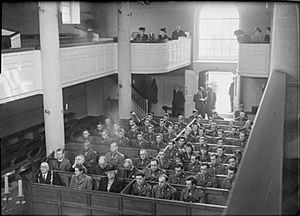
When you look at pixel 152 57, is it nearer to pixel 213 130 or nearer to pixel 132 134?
pixel 132 134

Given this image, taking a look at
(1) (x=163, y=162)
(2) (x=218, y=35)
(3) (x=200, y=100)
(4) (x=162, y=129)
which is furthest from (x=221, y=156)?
(2) (x=218, y=35)

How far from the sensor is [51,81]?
458 centimetres

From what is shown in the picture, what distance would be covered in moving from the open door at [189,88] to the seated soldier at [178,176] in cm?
411

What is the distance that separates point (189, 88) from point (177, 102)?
49 centimetres

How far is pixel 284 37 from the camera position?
2.62 meters

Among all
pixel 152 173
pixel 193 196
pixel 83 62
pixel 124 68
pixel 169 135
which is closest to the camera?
pixel 193 196

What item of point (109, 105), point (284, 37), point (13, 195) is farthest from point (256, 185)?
point (109, 105)

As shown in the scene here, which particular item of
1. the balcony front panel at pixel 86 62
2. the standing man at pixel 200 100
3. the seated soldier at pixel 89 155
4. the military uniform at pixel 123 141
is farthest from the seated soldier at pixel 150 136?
the standing man at pixel 200 100

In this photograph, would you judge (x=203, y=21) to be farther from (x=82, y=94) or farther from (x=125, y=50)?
(x=82, y=94)

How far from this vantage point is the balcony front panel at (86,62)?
17.1 feet

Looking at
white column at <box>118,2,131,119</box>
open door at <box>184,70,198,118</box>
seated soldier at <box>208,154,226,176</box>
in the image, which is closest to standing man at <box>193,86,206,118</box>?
open door at <box>184,70,198,118</box>

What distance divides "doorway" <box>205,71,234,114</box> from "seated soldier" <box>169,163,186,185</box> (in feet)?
10.4

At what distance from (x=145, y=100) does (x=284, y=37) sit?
5357 mm

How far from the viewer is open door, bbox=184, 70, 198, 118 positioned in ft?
24.1
